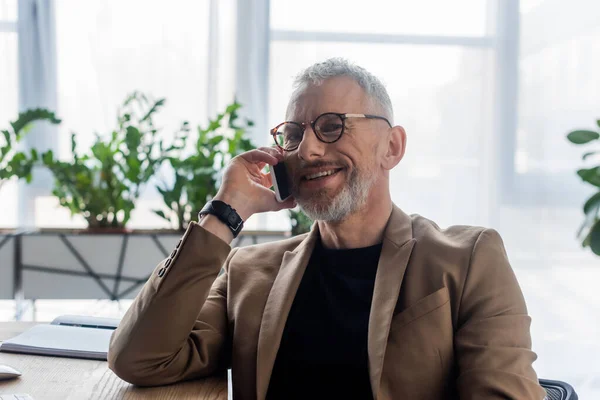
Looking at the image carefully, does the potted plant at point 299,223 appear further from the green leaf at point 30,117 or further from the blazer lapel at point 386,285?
the blazer lapel at point 386,285

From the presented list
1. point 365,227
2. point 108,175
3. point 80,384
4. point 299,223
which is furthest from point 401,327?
point 108,175

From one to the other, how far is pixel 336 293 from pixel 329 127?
414 mm

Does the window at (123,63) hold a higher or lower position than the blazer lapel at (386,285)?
higher

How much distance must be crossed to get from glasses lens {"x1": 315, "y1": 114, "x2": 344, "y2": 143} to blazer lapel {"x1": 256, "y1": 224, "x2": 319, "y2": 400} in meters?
0.28

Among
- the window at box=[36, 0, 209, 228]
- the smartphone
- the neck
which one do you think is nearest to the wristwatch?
the smartphone

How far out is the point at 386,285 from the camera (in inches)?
57.6

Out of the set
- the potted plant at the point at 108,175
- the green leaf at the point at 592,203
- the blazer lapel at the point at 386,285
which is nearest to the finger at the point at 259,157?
the blazer lapel at the point at 386,285

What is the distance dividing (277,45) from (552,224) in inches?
87.0

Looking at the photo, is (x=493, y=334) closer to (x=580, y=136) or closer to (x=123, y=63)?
(x=580, y=136)

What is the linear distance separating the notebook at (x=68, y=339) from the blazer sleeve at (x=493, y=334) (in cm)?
83

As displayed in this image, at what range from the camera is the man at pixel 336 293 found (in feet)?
4.49

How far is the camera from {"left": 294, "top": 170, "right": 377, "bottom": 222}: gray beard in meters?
1.61

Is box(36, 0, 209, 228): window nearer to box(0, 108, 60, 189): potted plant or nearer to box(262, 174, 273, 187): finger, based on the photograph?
box(0, 108, 60, 189): potted plant

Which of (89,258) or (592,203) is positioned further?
(89,258)
